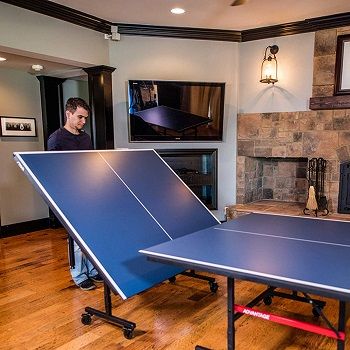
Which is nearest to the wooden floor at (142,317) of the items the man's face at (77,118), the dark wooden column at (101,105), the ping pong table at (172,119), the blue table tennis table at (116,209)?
the blue table tennis table at (116,209)

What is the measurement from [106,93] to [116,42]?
2.22 feet

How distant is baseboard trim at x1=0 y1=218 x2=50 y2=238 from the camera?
4953 millimetres

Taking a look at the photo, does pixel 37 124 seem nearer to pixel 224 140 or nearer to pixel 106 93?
pixel 106 93

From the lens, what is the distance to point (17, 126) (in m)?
5.09

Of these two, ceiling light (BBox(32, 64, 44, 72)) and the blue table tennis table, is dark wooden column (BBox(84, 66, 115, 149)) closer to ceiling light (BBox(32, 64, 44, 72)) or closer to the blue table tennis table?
ceiling light (BBox(32, 64, 44, 72))

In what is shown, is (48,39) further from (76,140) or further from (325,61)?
(325,61)

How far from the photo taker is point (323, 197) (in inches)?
171

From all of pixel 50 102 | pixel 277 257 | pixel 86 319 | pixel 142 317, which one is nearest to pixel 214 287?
pixel 142 317

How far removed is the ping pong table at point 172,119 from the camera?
4.51m

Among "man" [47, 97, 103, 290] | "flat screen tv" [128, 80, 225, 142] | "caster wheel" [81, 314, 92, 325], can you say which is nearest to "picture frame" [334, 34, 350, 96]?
"flat screen tv" [128, 80, 225, 142]

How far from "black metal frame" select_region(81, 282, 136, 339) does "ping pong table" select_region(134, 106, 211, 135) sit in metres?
2.62

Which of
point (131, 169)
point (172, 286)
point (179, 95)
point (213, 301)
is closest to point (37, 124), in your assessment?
point (179, 95)

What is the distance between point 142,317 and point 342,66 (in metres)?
3.60

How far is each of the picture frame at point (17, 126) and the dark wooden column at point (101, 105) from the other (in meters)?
1.40
